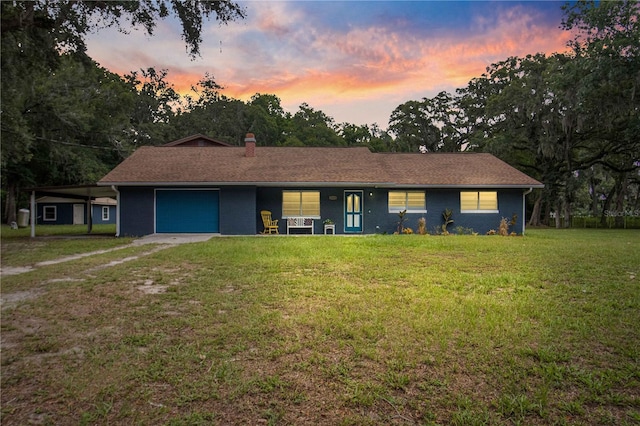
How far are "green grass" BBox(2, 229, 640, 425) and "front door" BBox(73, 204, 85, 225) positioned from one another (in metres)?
31.7

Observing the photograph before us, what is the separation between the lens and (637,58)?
17.6m

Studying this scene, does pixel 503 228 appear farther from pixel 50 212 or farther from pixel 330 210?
pixel 50 212

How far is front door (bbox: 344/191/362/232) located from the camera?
55.8 ft

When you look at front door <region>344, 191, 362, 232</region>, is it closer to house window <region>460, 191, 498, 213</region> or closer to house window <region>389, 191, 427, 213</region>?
house window <region>389, 191, 427, 213</region>

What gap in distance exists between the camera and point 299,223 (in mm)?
16641

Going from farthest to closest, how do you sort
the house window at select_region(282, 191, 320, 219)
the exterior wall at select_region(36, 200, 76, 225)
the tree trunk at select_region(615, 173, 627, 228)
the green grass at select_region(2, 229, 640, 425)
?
the exterior wall at select_region(36, 200, 76, 225)
the tree trunk at select_region(615, 173, 627, 228)
the house window at select_region(282, 191, 320, 219)
the green grass at select_region(2, 229, 640, 425)

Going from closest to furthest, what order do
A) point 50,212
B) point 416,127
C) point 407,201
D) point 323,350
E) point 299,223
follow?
point 323,350 < point 299,223 < point 407,201 < point 50,212 < point 416,127

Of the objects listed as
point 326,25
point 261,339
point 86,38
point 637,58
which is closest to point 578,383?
point 261,339

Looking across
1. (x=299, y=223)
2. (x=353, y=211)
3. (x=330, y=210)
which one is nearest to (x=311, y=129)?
(x=353, y=211)

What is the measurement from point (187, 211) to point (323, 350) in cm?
1434

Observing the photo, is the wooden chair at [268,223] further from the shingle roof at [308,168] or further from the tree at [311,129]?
→ the tree at [311,129]

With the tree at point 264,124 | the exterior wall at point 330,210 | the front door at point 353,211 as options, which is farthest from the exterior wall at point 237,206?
the tree at point 264,124

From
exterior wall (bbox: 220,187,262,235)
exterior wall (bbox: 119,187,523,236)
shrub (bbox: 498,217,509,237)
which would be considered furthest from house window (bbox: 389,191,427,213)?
exterior wall (bbox: 220,187,262,235)

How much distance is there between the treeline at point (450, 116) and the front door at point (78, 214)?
2.48 metres
